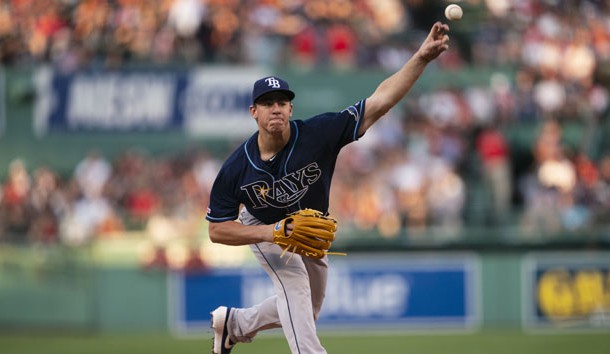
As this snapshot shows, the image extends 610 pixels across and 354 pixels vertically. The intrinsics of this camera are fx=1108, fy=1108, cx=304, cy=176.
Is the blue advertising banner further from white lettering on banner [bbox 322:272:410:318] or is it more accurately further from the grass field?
the grass field

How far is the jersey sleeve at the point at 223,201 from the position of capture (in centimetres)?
775

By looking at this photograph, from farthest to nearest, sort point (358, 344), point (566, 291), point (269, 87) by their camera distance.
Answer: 1. point (566, 291)
2. point (358, 344)
3. point (269, 87)

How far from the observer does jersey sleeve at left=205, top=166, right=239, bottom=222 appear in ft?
25.4

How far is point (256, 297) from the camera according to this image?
53.8ft

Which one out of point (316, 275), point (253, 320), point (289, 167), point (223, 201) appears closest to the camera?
point (289, 167)

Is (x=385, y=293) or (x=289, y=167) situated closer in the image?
(x=289, y=167)

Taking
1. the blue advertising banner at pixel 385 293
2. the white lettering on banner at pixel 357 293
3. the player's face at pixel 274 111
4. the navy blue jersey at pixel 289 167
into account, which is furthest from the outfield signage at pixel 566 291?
the player's face at pixel 274 111

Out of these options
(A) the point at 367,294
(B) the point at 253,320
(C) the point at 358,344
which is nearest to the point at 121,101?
(A) the point at 367,294

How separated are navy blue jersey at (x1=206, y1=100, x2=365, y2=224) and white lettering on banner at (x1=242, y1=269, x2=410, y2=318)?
8564mm

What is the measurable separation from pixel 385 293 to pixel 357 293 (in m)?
0.41

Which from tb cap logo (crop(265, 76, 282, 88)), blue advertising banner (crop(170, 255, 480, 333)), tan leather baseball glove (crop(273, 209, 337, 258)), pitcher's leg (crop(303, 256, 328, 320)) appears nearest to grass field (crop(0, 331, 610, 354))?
blue advertising banner (crop(170, 255, 480, 333))

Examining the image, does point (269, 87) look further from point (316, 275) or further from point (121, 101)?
point (121, 101)

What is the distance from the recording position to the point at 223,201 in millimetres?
7801

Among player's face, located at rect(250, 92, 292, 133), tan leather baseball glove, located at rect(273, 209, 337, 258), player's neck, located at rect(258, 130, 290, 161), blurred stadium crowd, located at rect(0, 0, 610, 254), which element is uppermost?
blurred stadium crowd, located at rect(0, 0, 610, 254)
